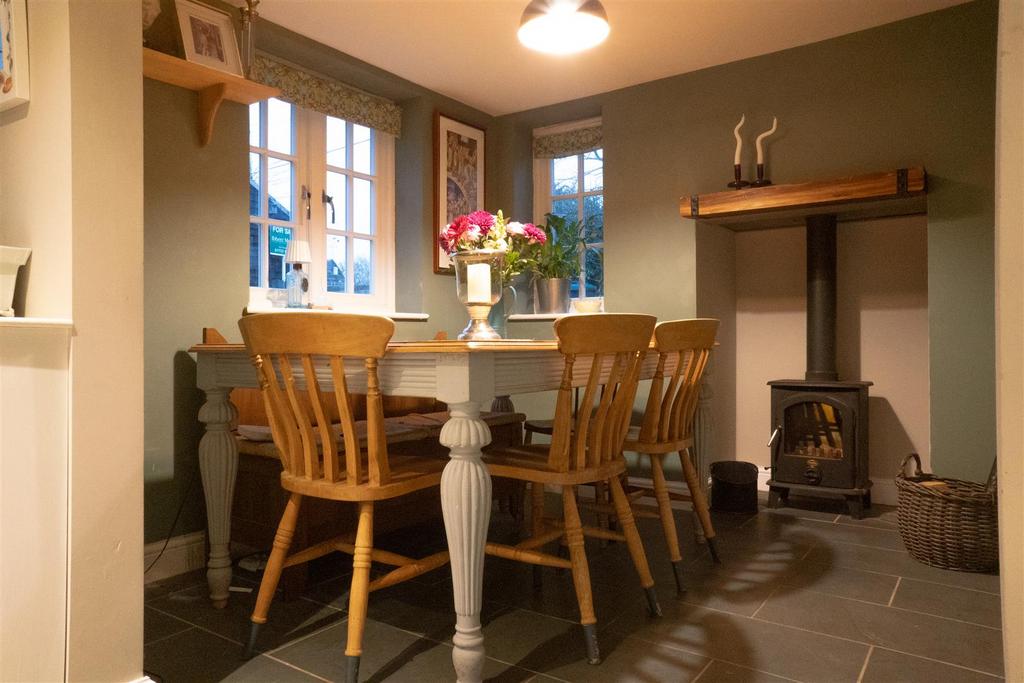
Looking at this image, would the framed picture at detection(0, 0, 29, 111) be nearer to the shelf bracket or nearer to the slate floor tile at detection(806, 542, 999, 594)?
the shelf bracket

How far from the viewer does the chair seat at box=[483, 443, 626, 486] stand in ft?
6.12

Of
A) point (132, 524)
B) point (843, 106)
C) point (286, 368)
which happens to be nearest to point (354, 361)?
point (286, 368)

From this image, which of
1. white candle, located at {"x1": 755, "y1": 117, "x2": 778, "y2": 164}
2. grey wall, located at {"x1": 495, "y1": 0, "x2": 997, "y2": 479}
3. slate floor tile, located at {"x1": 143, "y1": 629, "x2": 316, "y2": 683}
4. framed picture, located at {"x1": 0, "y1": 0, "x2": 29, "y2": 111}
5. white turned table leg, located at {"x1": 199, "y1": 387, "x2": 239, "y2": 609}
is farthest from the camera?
white candle, located at {"x1": 755, "y1": 117, "x2": 778, "y2": 164}

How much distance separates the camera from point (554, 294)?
415 centimetres

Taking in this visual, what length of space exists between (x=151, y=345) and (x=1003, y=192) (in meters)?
2.53

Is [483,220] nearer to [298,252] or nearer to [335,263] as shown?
[298,252]

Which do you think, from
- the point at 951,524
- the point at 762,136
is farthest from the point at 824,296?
the point at 951,524

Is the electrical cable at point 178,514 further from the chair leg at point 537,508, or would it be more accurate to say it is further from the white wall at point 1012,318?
the white wall at point 1012,318

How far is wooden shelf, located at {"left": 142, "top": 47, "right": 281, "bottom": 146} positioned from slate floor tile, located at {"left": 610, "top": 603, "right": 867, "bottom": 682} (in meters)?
2.31

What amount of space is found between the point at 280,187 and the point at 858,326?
10.1ft

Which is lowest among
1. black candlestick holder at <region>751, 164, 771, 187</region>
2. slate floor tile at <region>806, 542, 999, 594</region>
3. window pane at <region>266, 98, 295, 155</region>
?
slate floor tile at <region>806, 542, 999, 594</region>

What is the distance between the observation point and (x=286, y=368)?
5.77ft

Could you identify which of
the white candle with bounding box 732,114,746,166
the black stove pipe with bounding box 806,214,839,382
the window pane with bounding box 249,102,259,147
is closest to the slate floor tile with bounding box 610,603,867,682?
the black stove pipe with bounding box 806,214,839,382

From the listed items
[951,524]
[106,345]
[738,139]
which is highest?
[738,139]
